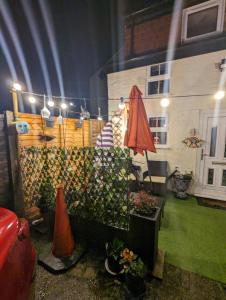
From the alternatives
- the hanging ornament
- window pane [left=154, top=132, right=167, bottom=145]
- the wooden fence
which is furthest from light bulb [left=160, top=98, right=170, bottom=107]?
the wooden fence

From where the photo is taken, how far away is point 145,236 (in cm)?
189

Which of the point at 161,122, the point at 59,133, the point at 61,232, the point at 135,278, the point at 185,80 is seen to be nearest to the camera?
the point at 135,278

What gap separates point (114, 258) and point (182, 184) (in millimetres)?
3098

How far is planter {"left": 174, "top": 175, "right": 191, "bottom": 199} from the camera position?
4227mm

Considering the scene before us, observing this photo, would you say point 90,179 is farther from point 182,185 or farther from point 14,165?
point 182,185

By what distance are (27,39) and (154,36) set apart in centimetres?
426

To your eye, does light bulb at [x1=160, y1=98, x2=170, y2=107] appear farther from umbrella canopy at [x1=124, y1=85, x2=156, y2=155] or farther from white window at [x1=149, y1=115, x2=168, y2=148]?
umbrella canopy at [x1=124, y1=85, x2=156, y2=155]

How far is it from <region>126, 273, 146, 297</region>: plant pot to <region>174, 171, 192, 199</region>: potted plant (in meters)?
3.08

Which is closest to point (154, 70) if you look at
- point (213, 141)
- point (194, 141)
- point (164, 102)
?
point (164, 102)

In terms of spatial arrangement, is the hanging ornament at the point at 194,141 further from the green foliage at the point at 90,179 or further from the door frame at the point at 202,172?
the green foliage at the point at 90,179

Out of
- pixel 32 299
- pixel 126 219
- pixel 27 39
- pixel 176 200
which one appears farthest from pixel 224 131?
pixel 27 39

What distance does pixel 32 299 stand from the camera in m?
1.19

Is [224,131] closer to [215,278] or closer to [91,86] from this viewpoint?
[215,278]

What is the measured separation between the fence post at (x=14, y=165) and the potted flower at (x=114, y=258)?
1.98 metres
